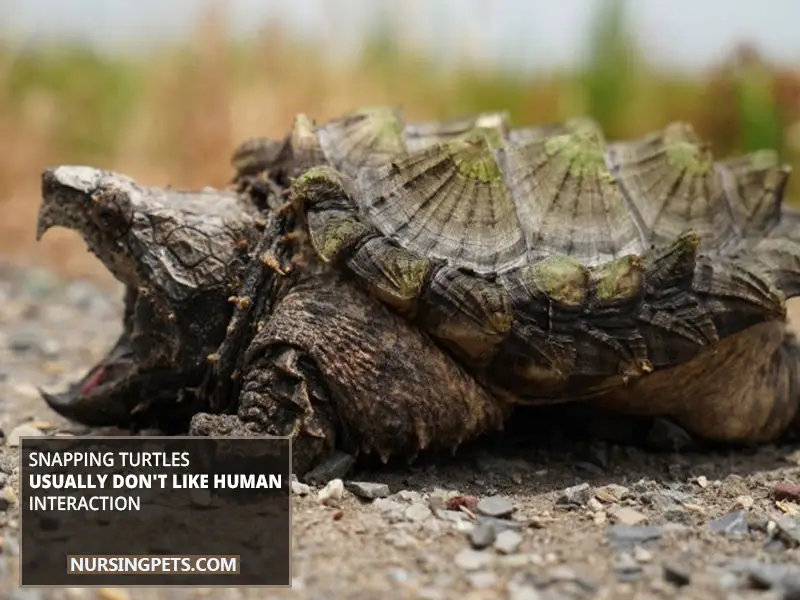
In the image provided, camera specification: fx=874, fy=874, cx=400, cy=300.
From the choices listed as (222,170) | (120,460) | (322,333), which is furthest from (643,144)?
(222,170)

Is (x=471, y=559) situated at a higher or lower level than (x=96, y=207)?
lower

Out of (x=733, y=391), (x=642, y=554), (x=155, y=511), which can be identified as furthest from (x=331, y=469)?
(x=733, y=391)

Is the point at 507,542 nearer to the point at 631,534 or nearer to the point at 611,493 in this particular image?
the point at 631,534

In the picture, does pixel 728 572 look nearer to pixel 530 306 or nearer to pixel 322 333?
pixel 530 306

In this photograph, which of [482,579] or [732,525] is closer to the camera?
[482,579]

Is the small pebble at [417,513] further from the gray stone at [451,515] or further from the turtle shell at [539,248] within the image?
→ the turtle shell at [539,248]

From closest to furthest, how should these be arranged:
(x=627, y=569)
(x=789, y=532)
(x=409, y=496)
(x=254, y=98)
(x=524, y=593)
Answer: (x=524, y=593), (x=627, y=569), (x=789, y=532), (x=409, y=496), (x=254, y=98)

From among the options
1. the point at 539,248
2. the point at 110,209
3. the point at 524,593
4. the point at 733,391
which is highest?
the point at 110,209

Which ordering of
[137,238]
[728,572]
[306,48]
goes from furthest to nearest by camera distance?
[306,48]
[137,238]
[728,572]
